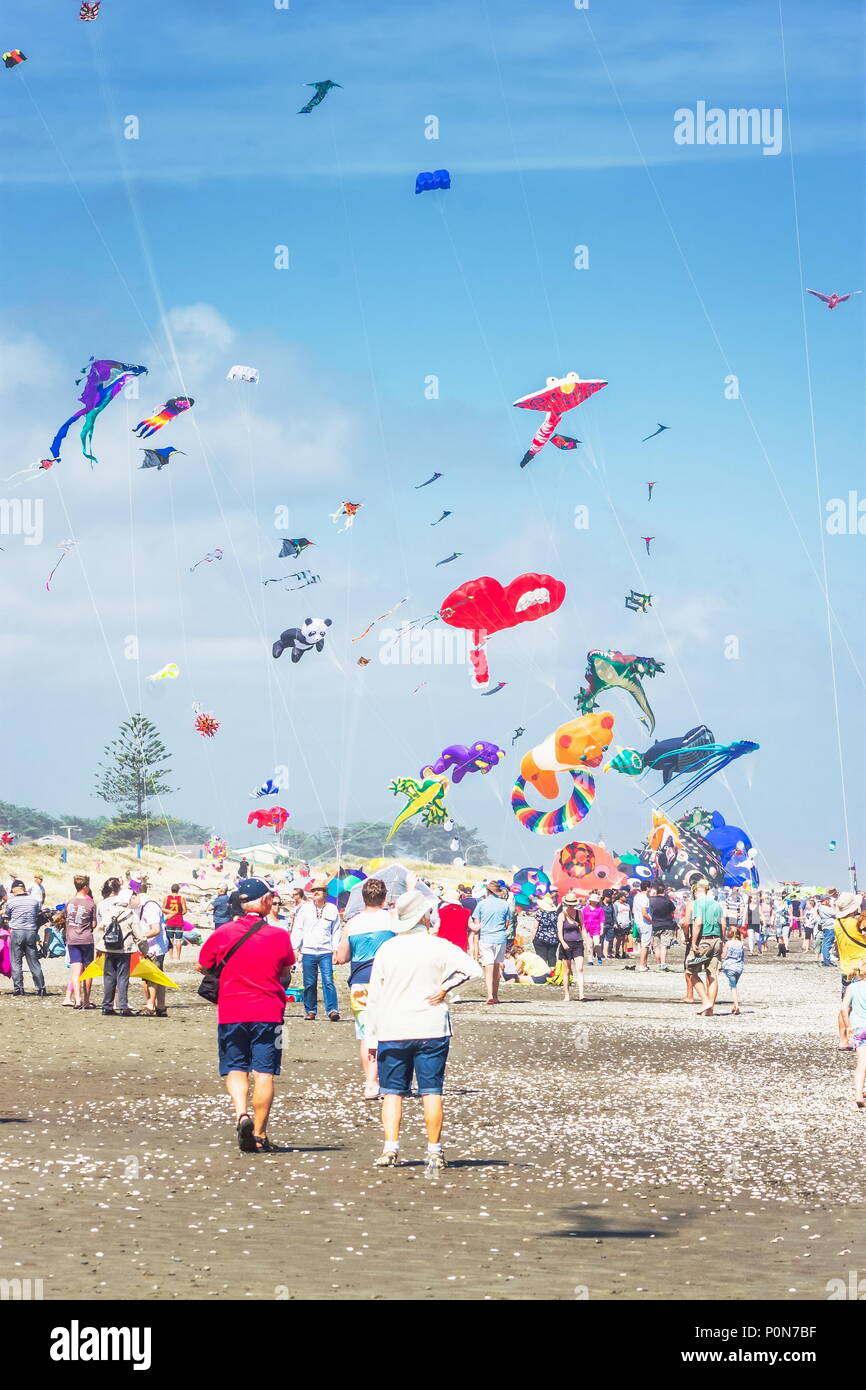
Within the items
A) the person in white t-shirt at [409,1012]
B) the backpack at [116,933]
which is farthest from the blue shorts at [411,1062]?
the backpack at [116,933]

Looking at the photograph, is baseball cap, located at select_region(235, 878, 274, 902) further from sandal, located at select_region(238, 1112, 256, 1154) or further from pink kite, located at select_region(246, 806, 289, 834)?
pink kite, located at select_region(246, 806, 289, 834)

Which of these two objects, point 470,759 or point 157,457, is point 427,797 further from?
point 157,457

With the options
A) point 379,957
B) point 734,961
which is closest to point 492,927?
point 734,961

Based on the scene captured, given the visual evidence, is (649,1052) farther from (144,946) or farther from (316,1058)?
(144,946)

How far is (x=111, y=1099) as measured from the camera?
14.0 m

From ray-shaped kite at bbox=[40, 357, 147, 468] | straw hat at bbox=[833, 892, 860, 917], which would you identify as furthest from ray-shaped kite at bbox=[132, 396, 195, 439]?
straw hat at bbox=[833, 892, 860, 917]

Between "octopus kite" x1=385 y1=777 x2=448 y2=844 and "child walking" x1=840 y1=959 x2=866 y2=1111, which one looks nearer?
"child walking" x1=840 y1=959 x2=866 y2=1111

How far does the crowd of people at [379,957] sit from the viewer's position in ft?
36.0

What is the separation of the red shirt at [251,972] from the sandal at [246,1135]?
672mm

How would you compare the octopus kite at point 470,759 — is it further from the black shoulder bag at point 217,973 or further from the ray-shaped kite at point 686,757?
the black shoulder bag at point 217,973

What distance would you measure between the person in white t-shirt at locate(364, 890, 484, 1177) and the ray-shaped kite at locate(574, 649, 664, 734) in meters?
41.8

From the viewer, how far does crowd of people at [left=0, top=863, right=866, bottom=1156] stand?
11.0 meters

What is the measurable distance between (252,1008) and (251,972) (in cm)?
25
